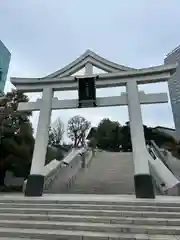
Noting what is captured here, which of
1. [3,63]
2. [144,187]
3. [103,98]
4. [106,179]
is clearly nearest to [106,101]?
[103,98]

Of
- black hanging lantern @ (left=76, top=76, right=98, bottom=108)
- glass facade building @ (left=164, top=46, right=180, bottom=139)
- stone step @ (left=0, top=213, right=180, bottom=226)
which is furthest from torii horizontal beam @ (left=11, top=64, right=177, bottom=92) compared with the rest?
glass facade building @ (left=164, top=46, right=180, bottom=139)

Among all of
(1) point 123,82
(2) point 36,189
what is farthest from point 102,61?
(2) point 36,189

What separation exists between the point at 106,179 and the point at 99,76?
5.33 m

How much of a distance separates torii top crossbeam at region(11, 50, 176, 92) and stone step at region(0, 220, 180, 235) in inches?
216

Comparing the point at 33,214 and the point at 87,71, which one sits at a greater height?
the point at 87,71

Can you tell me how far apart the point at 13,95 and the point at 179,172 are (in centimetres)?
1150

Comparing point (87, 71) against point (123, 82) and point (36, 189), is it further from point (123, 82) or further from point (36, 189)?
point (36, 189)

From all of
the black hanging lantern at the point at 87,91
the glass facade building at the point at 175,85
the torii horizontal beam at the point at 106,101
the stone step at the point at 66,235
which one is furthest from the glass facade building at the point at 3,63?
the stone step at the point at 66,235

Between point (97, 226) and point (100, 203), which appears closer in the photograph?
point (97, 226)

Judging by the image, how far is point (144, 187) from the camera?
7023 mm

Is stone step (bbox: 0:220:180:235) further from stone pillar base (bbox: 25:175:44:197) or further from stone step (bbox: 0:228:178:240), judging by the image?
stone pillar base (bbox: 25:175:44:197)

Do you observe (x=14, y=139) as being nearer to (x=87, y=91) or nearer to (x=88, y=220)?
(x=87, y=91)

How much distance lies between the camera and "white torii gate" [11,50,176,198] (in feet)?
→ 24.6

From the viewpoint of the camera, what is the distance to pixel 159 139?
3030 cm
